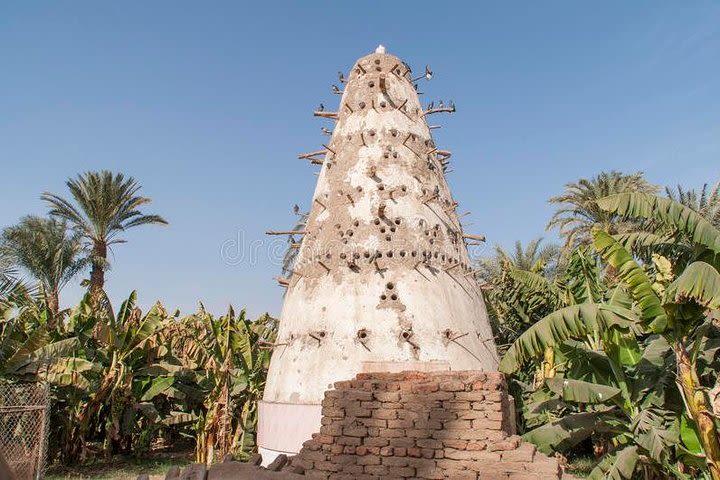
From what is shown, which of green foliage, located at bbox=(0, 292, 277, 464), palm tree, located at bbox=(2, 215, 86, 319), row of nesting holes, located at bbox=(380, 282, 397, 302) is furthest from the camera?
palm tree, located at bbox=(2, 215, 86, 319)

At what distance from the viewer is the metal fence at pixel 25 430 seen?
11406 millimetres

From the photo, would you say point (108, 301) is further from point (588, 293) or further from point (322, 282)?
point (588, 293)

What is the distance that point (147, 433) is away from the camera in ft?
62.3

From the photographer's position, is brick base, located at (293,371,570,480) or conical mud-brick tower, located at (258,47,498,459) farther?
conical mud-brick tower, located at (258,47,498,459)

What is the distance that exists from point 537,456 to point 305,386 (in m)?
5.69

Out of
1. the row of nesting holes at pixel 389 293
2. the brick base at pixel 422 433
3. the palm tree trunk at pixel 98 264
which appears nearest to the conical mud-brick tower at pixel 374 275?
the row of nesting holes at pixel 389 293

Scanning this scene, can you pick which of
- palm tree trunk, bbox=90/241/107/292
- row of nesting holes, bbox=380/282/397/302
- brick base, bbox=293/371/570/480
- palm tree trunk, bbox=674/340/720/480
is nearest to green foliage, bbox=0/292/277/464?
palm tree trunk, bbox=90/241/107/292

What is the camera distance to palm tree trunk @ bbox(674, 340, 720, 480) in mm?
8867

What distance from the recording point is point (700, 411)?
897cm

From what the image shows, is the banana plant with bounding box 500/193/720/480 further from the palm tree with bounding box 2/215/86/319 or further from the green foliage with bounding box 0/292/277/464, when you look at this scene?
the palm tree with bounding box 2/215/86/319

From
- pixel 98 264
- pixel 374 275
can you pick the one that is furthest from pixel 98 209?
pixel 374 275

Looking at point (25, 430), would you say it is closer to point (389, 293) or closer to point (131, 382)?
point (131, 382)

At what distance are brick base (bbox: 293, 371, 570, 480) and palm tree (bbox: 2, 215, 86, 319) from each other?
21.6 m

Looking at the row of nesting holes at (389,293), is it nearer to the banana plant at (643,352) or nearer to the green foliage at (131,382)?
the banana plant at (643,352)
